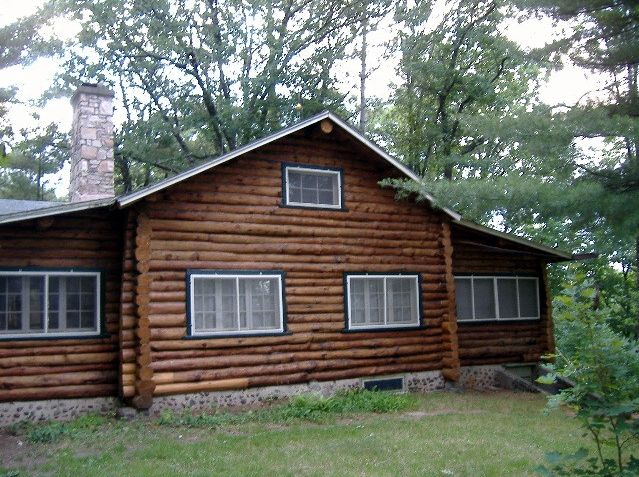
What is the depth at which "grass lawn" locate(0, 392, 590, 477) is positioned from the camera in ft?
27.0

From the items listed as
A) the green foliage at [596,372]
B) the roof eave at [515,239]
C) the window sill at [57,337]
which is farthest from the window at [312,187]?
the green foliage at [596,372]

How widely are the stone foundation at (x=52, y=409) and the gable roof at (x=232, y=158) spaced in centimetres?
307

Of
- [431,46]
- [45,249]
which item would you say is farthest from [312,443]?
[431,46]

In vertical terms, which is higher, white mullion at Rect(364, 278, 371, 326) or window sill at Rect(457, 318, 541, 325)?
white mullion at Rect(364, 278, 371, 326)

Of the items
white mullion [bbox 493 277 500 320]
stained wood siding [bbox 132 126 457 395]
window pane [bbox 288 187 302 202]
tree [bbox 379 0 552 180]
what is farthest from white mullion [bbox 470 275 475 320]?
tree [bbox 379 0 552 180]

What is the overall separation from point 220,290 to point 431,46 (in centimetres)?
1551

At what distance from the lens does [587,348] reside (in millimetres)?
5527

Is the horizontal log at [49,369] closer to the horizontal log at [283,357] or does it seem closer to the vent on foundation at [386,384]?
the horizontal log at [283,357]

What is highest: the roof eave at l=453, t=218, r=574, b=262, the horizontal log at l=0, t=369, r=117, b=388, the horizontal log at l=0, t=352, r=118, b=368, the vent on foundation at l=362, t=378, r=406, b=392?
the roof eave at l=453, t=218, r=574, b=262

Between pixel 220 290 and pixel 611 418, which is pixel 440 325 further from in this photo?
pixel 611 418

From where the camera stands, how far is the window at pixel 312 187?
45.3 ft

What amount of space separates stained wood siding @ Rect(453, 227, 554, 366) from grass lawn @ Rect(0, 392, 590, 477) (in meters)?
3.92

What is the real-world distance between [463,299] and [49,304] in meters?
9.25

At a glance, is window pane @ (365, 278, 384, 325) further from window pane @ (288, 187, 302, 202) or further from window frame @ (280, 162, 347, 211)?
window pane @ (288, 187, 302, 202)
